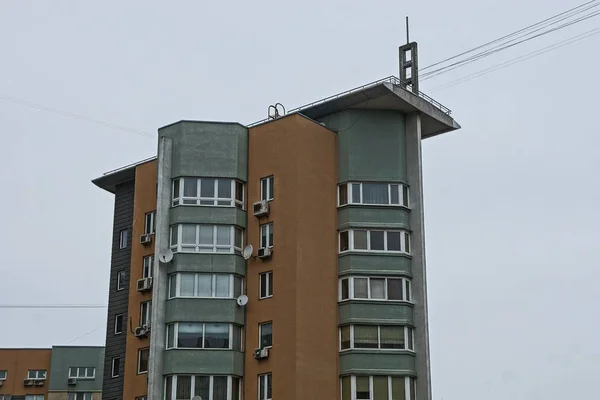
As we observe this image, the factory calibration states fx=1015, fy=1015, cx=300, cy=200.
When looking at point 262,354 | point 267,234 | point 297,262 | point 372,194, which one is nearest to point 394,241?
point 372,194

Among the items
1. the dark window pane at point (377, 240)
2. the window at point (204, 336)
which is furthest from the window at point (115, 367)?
the dark window pane at point (377, 240)

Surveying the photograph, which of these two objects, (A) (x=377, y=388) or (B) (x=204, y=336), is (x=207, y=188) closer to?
(B) (x=204, y=336)

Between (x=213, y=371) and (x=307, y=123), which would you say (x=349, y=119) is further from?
(x=213, y=371)

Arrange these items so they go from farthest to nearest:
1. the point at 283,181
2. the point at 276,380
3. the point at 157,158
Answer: the point at 157,158
the point at 283,181
the point at 276,380

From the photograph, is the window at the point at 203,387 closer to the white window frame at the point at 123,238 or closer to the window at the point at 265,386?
the window at the point at 265,386

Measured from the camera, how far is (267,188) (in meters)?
49.2

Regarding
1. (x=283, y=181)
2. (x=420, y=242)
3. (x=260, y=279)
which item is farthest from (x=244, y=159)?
(x=420, y=242)

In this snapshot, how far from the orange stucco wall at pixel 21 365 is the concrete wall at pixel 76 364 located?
1271mm

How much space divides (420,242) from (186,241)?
11.3m

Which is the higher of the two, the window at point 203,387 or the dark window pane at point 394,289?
the dark window pane at point 394,289

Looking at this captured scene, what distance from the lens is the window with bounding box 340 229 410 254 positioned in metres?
48.5

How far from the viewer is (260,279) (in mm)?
48000

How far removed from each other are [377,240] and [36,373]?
1973 inches

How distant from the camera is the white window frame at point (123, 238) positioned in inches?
2186
